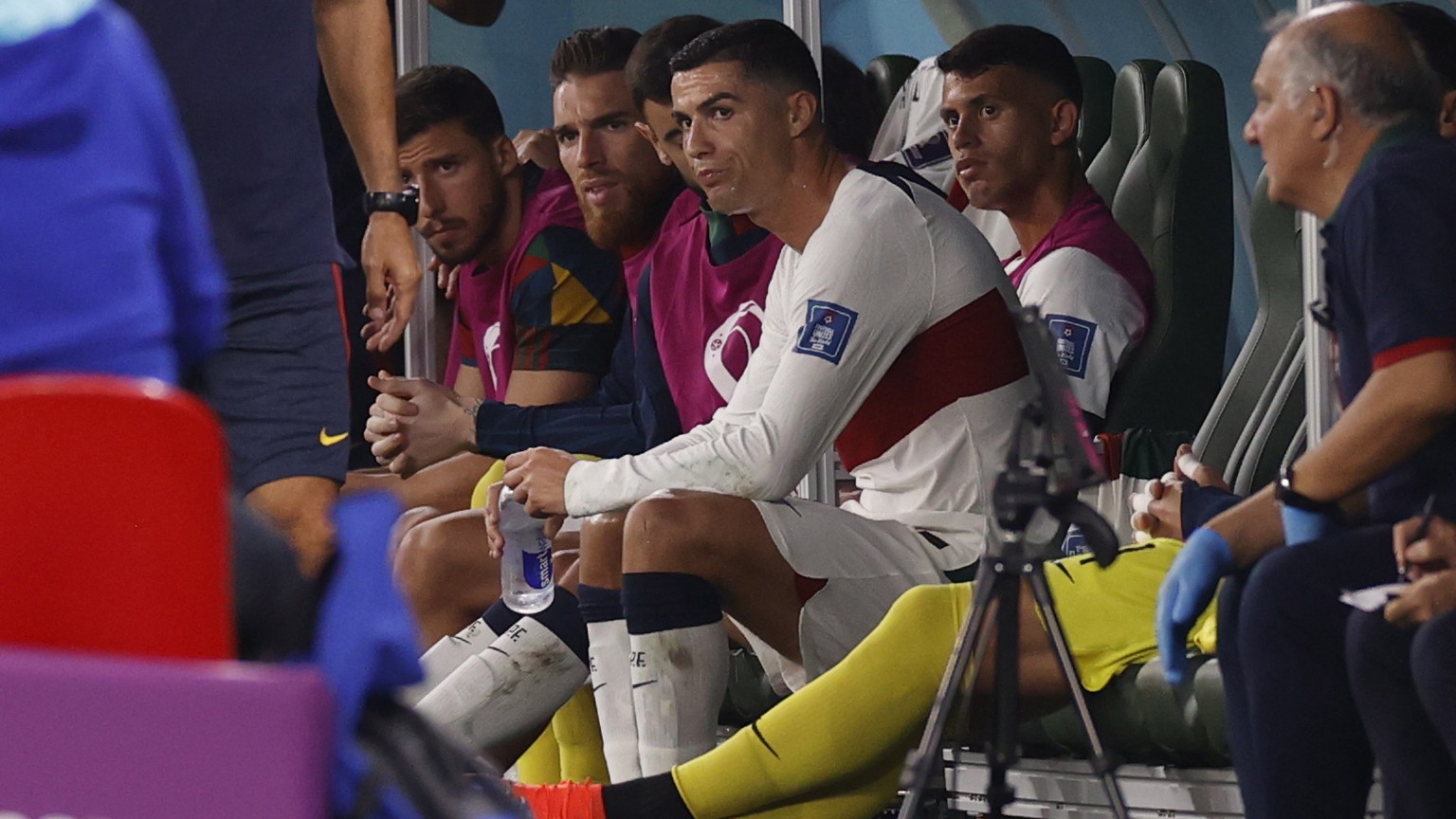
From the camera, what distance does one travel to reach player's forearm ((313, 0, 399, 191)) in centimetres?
205

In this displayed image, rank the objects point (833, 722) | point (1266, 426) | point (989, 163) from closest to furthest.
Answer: point (833, 722), point (1266, 426), point (989, 163)

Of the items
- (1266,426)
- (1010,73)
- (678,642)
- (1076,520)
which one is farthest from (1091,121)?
(1076,520)

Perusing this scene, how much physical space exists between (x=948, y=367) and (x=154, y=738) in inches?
95.3

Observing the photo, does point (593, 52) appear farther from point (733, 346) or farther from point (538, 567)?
point (538, 567)

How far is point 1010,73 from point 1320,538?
1430mm

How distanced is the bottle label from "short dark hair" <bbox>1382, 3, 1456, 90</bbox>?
1568mm

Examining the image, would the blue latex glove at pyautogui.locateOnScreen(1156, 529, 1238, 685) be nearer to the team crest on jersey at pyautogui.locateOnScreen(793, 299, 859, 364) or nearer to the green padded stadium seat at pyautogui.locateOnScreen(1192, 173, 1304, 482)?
the team crest on jersey at pyautogui.locateOnScreen(793, 299, 859, 364)

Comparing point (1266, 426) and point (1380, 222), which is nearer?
point (1380, 222)

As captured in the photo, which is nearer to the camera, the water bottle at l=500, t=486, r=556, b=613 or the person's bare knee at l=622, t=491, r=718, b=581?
the person's bare knee at l=622, t=491, r=718, b=581

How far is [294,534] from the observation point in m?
1.78

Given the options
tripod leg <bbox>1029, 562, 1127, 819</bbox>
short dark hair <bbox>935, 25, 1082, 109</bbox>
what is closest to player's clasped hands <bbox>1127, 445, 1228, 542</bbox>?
tripod leg <bbox>1029, 562, 1127, 819</bbox>

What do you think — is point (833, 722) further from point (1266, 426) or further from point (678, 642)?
point (1266, 426)

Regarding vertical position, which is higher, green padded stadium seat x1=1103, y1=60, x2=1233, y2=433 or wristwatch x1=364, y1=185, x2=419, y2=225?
wristwatch x1=364, y1=185, x2=419, y2=225

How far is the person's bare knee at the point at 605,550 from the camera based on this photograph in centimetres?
304
